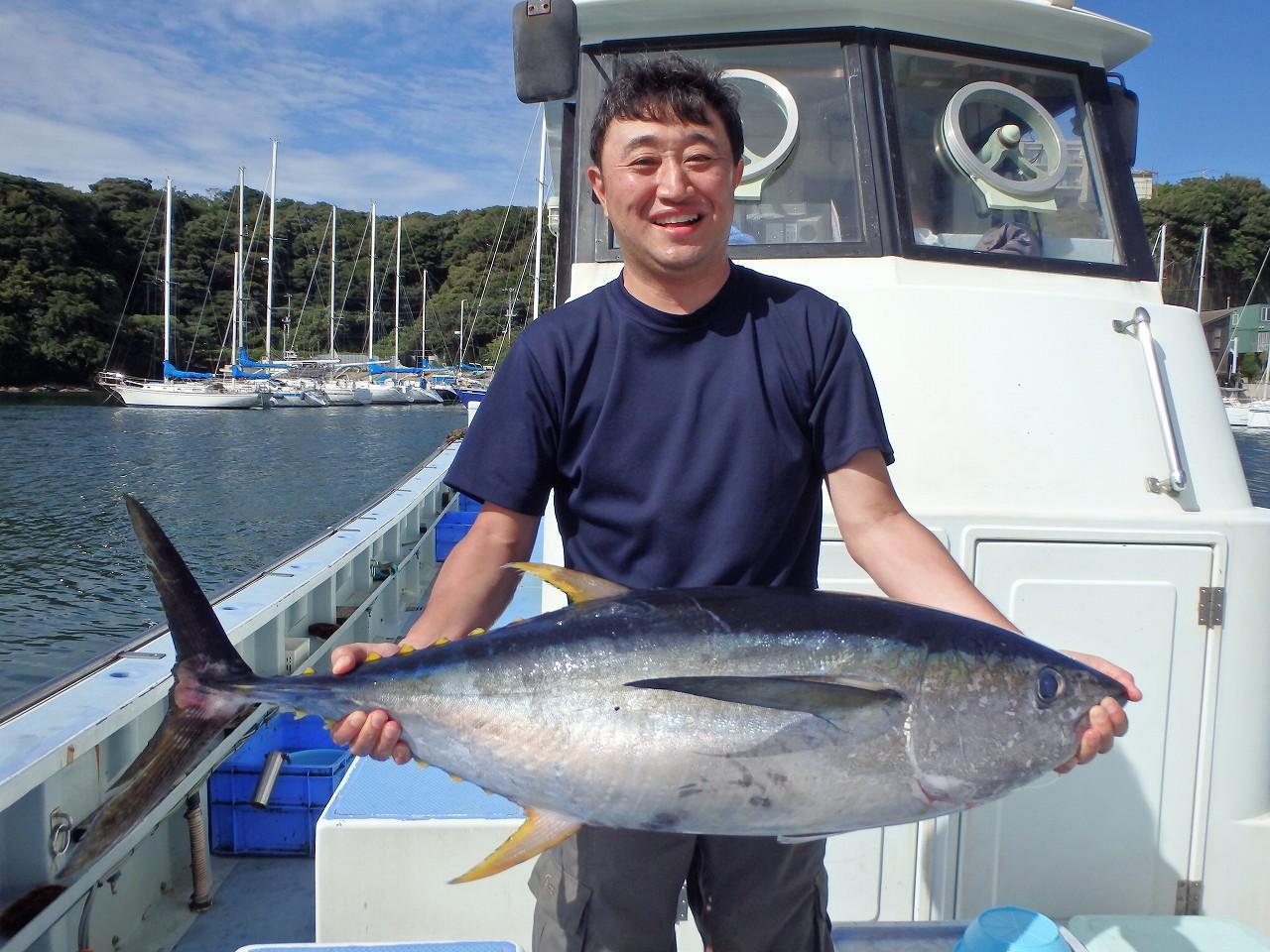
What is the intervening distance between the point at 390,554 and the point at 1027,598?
650 centimetres

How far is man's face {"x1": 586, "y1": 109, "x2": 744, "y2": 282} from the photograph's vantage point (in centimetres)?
184

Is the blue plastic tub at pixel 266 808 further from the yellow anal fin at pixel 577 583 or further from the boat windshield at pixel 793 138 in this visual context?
the yellow anal fin at pixel 577 583

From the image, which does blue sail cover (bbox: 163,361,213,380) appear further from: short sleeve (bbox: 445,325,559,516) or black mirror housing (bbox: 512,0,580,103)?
short sleeve (bbox: 445,325,559,516)

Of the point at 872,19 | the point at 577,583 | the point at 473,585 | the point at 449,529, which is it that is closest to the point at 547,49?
the point at 872,19

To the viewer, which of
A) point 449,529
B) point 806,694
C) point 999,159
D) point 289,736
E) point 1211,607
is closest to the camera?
point 806,694

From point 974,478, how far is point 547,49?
188 cm

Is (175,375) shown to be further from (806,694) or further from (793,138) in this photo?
(806,694)

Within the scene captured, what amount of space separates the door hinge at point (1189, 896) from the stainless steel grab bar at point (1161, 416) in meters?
1.19

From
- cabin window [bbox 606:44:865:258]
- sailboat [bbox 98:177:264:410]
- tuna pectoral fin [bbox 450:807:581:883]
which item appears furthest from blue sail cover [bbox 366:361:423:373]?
tuna pectoral fin [bbox 450:807:581:883]

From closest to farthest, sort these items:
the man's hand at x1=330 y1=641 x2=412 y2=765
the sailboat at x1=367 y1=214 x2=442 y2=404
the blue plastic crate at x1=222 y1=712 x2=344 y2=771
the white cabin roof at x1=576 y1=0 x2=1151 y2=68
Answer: the man's hand at x1=330 y1=641 x2=412 y2=765 → the white cabin roof at x1=576 y1=0 x2=1151 y2=68 → the blue plastic crate at x1=222 y1=712 x2=344 y2=771 → the sailboat at x1=367 y1=214 x2=442 y2=404

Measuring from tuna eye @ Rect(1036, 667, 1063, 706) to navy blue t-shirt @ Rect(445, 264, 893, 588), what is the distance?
1.74 feet

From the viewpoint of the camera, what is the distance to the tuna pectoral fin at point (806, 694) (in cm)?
148

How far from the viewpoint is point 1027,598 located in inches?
107

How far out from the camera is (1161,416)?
2.87m
